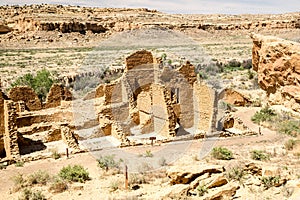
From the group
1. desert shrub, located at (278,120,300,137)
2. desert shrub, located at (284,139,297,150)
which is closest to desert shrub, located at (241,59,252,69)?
desert shrub, located at (278,120,300,137)

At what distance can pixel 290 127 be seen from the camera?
13.9 meters

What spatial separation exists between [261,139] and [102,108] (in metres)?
5.97

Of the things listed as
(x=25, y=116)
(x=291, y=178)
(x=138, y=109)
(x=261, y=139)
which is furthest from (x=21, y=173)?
(x=261, y=139)

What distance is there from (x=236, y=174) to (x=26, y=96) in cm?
1110

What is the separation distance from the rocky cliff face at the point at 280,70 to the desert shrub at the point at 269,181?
8630 millimetres

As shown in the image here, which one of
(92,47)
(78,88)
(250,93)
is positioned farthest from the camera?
(92,47)

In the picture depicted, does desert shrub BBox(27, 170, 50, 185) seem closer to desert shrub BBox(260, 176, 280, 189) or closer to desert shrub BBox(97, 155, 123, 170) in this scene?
desert shrub BBox(97, 155, 123, 170)

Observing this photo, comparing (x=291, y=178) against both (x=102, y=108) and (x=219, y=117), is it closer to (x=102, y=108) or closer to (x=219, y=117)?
(x=219, y=117)

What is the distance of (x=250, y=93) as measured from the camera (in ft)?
71.5

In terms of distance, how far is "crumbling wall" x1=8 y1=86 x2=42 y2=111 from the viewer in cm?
1647

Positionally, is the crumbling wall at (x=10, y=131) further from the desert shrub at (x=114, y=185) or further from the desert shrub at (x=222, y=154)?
the desert shrub at (x=222, y=154)

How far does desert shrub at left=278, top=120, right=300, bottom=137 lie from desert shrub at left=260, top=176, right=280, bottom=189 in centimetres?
585

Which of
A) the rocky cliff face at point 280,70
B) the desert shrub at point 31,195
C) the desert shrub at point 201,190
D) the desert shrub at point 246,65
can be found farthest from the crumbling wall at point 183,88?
the desert shrub at point 246,65

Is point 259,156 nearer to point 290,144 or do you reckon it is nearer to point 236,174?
point 290,144
